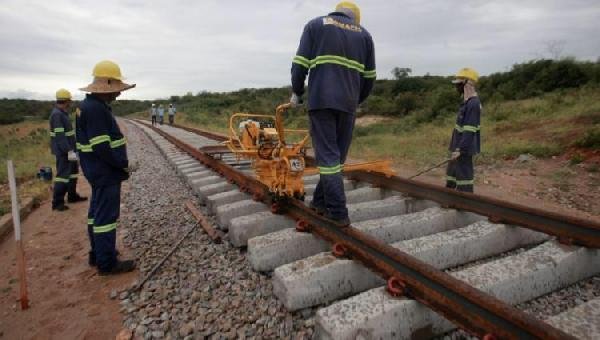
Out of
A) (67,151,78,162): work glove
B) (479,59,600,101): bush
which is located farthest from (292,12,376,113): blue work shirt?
(479,59,600,101): bush

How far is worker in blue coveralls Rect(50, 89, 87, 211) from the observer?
5.89m

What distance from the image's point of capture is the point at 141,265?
3.53 meters

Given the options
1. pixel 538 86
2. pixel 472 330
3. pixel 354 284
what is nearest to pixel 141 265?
pixel 354 284

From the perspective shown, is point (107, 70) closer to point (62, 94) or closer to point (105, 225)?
point (105, 225)

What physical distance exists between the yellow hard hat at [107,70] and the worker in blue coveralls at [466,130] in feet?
12.9

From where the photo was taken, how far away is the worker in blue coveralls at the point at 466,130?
15.6 ft

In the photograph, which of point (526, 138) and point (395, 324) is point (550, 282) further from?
point (526, 138)

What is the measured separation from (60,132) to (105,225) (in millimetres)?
3244

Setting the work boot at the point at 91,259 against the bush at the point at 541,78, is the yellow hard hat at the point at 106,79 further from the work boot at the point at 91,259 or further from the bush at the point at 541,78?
the bush at the point at 541,78

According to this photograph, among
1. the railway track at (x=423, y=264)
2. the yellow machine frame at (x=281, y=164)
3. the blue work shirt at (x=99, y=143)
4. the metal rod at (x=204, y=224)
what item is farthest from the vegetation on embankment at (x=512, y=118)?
the blue work shirt at (x=99, y=143)

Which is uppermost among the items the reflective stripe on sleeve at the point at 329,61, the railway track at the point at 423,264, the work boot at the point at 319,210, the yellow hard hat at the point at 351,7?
the yellow hard hat at the point at 351,7

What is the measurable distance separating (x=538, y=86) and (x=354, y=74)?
21.3m

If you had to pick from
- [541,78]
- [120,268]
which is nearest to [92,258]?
[120,268]

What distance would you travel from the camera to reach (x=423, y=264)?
2.38 meters
